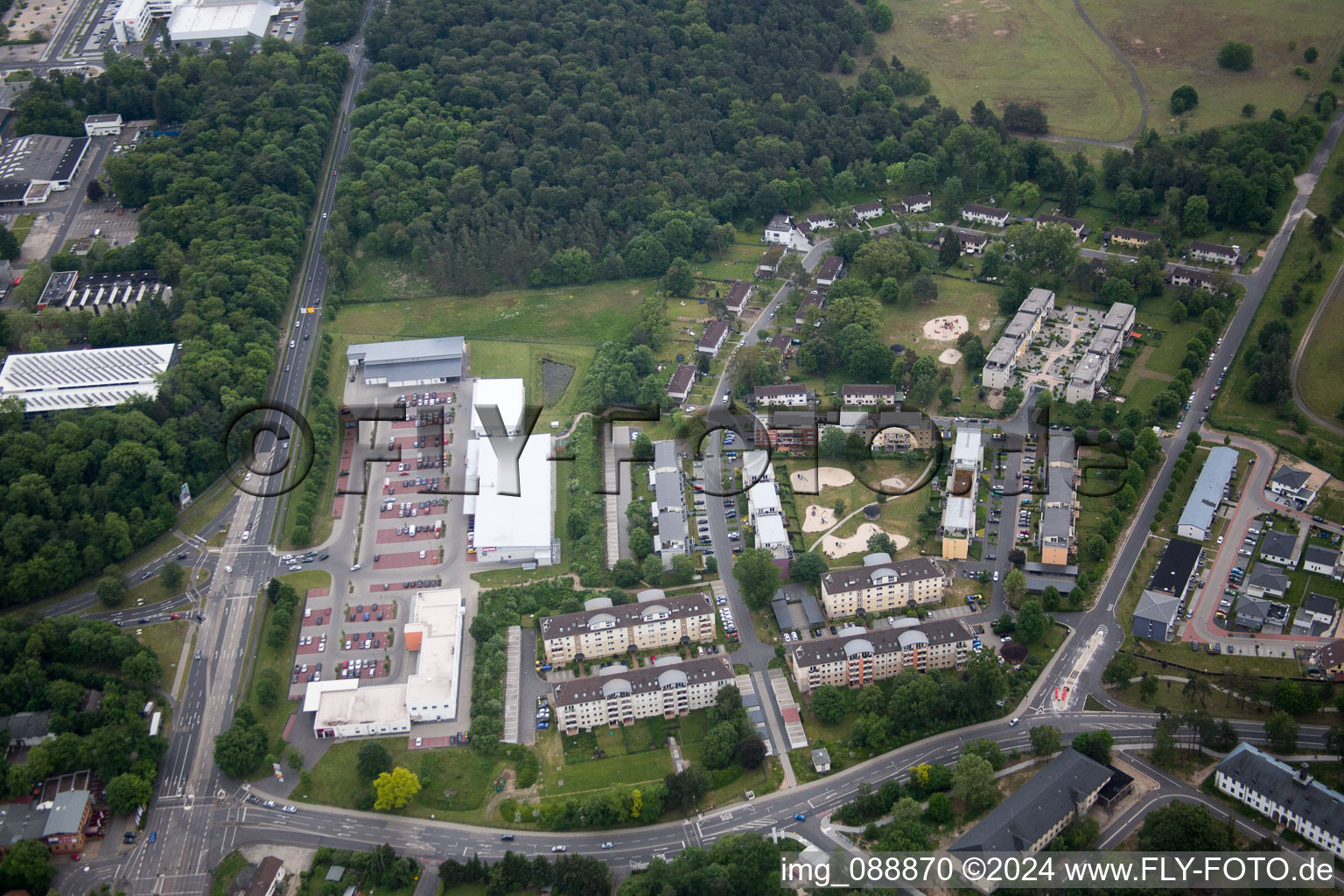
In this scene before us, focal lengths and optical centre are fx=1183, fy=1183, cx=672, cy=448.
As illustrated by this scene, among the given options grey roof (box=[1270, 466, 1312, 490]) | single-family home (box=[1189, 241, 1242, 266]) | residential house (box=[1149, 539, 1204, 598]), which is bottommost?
residential house (box=[1149, 539, 1204, 598])

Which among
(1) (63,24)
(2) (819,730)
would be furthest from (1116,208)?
(1) (63,24)

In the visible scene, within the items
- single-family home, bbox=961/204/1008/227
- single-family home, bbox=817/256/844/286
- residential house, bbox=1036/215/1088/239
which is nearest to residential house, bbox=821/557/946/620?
single-family home, bbox=817/256/844/286

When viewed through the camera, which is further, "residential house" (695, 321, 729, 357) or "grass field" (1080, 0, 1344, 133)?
"grass field" (1080, 0, 1344, 133)

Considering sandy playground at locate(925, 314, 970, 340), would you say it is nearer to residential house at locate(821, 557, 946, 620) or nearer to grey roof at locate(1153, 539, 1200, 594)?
grey roof at locate(1153, 539, 1200, 594)

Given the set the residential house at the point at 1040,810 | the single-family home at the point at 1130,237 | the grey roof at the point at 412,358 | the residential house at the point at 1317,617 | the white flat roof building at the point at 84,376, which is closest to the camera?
the residential house at the point at 1040,810

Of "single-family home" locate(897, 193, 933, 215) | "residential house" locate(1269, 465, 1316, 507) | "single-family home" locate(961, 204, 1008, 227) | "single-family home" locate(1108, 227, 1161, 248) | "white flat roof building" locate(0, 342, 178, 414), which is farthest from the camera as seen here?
"single-family home" locate(897, 193, 933, 215)

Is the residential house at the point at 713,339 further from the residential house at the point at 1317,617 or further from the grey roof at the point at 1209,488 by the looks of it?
the residential house at the point at 1317,617

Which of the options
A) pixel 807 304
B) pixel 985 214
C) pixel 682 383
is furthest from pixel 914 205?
pixel 682 383

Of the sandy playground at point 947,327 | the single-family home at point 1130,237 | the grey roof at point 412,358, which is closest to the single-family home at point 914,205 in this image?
the single-family home at point 1130,237

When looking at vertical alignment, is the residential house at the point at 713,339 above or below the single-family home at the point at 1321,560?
below
